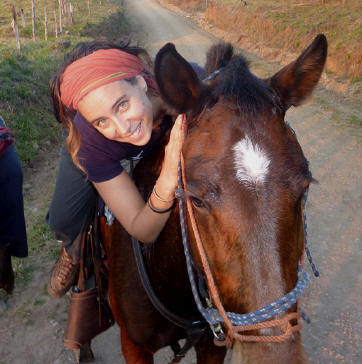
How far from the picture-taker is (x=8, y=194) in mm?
3420

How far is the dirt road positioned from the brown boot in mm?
804

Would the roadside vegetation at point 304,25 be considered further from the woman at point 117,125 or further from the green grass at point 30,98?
the woman at point 117,125

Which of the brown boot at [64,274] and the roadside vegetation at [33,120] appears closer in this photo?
the brown boot at [64,274]

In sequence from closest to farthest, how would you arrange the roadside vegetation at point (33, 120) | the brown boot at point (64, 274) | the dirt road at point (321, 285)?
1. the brown boot at point (64, 274)
2. the dirt road at point (321, 285)
3. the roadside vegetation at point (33, 120)

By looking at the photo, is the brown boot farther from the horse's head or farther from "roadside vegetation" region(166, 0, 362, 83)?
"roadside vegetation" region(166, 0, 362, 83)

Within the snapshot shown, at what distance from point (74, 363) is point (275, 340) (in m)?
2.68

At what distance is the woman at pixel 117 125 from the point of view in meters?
1.73

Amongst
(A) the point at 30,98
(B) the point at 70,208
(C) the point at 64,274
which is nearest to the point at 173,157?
(B) the point at 70,208

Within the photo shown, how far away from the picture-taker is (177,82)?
4.97ft

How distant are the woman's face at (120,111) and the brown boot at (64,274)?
1.36 m

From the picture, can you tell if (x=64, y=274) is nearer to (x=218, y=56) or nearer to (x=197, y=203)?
(x=197, y=203)

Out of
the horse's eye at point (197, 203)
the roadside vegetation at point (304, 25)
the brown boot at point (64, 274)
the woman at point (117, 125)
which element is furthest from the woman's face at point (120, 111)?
the roadside vegetation at point (304, 25)

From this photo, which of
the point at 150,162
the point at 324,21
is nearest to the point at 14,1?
the point at 324,21

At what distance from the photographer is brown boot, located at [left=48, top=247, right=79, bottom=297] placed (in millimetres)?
2807
